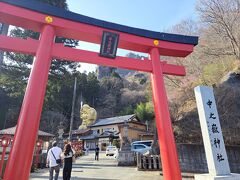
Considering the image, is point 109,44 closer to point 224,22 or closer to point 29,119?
point 29,119

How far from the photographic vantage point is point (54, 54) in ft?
22.4

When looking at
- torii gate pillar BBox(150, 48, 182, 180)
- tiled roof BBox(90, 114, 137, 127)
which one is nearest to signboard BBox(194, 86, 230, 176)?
torii gate pillar BBox(150, 48, 182, 180)

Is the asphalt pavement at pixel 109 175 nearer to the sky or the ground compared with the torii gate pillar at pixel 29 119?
nearer to the ground

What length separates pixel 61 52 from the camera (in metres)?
6.91

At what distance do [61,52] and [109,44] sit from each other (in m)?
1.70

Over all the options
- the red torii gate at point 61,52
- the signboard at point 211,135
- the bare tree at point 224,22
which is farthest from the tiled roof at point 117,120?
the signboard at point 211,135

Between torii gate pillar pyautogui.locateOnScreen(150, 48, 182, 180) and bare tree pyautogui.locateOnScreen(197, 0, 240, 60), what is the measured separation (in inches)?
465

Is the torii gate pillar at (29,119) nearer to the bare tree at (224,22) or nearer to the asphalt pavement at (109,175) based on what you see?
the asphalt pavement at (109,175)

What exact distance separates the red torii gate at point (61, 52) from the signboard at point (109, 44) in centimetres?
16

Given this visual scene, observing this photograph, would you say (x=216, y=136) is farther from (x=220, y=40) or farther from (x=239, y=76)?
(x=220, y=40)

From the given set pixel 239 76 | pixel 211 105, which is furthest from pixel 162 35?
pixel 239 76

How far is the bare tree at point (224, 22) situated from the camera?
1683 cm

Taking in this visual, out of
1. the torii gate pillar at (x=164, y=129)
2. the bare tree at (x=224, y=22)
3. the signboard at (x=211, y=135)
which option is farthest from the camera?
the bare tree at (x=224, y=22)

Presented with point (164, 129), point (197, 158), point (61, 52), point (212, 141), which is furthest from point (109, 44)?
point (197, 158)
